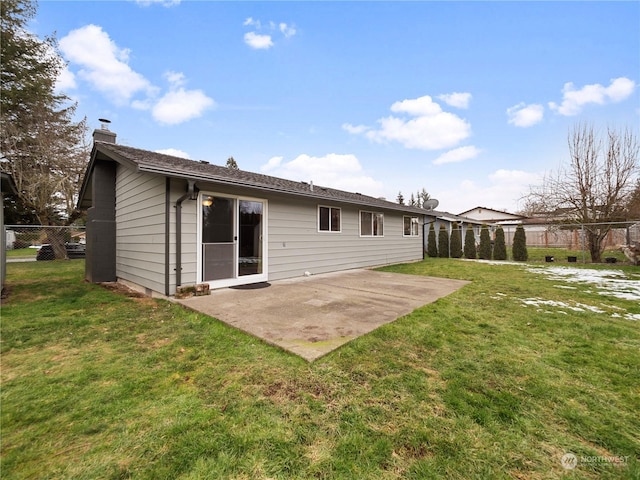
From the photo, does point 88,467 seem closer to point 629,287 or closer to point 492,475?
point 492,475

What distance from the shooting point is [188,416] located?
183 centimetres

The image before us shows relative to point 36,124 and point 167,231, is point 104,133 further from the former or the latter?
point 36,124

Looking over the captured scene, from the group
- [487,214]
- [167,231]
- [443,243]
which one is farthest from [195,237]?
[487,214]

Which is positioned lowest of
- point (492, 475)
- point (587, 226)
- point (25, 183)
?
point (492, 475)

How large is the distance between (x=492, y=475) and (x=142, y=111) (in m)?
Result: 15.6

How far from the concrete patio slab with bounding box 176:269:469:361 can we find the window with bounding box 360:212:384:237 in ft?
11.3

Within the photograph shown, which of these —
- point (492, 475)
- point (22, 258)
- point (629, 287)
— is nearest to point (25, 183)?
point (22, 258)

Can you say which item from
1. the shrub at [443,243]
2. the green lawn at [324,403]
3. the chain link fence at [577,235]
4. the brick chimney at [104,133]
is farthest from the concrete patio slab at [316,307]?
the chain link fence at [577,235]

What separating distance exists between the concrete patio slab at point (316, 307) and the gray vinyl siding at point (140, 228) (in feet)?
4.41

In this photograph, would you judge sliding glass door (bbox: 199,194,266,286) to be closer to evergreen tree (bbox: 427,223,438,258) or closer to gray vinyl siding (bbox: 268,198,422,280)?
gray vinyl siding (bbox: 268,198,422,280)

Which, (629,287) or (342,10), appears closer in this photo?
(629,287)

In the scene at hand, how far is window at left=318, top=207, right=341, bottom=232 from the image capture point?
A: 8.30 metres

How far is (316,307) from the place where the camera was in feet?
14.4

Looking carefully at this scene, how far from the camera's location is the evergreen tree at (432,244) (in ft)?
50.1
